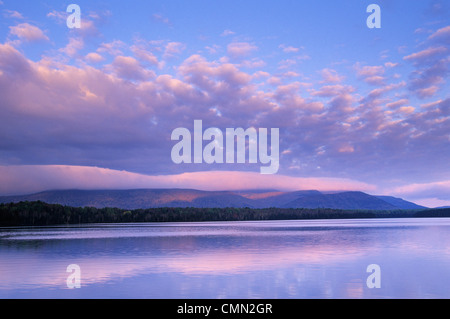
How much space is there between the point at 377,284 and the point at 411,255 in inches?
669

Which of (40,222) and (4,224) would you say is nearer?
(4,224)

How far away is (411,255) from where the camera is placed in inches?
1515

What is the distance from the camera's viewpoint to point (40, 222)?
165 m

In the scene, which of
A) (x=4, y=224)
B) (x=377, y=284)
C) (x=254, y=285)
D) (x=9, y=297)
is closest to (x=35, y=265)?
(x=9, y=297)
